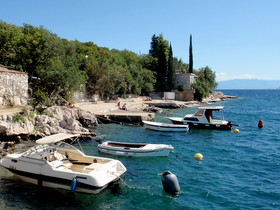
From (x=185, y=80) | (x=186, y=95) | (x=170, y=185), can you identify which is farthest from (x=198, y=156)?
(x=185, y=80)

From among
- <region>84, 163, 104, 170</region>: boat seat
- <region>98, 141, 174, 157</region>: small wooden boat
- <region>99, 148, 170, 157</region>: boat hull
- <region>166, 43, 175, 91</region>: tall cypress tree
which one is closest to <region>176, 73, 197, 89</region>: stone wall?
<region>166, 43, 175, 91</region>: tall cypress tree

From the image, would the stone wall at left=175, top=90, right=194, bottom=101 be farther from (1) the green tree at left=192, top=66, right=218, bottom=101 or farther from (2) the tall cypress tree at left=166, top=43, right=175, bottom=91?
(2) the tall cypress tree at left=166, top=43, right=175, bottom=91

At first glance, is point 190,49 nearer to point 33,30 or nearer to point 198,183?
point 33,30

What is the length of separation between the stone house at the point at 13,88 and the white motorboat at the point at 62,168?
14.4 meters

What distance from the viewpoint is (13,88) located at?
26.2 m

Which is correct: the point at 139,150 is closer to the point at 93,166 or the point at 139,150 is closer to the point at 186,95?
the point at 93,166

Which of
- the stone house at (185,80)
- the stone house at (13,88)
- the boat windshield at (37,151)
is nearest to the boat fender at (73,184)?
the boat windshield at (37,151)

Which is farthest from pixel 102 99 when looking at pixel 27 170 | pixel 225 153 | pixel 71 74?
pixel 27 170

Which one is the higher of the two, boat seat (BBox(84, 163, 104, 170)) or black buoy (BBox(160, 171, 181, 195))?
boat seat (BBox(84, 163, 104, 170))

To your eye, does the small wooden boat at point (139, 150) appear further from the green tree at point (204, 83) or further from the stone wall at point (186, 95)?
the green tree at point (204, 83)

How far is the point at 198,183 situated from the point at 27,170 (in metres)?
8.24

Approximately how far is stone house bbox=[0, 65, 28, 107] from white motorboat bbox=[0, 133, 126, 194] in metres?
14.4

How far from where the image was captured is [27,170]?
39.4 feet

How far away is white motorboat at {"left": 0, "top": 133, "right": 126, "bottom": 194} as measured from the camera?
10992 millimetres
